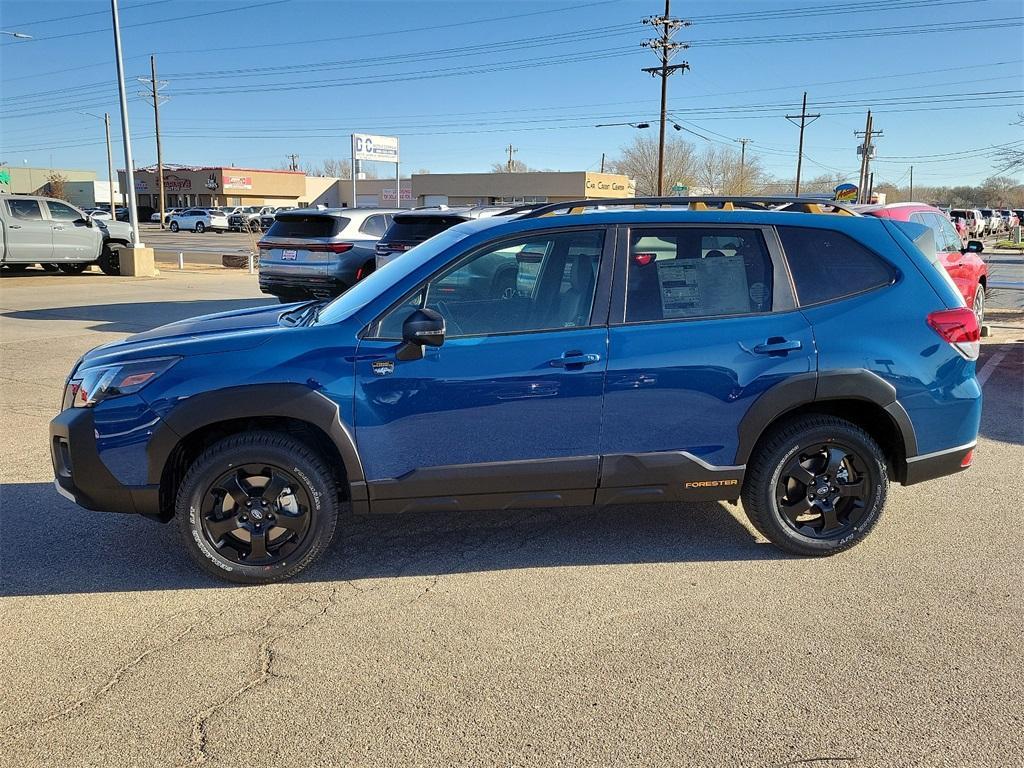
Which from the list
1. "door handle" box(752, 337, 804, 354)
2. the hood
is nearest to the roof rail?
"door handle" box(752, 337, 804, 354)

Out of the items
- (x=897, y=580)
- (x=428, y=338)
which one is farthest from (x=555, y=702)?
(x=897, y=580)

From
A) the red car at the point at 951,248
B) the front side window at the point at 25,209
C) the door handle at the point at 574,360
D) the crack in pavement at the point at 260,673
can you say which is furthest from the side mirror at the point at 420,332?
the front side window at the point at 25,209

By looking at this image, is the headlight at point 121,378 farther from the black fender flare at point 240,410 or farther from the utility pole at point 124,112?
the utility pole at point 124,112

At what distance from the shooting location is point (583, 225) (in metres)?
4.11

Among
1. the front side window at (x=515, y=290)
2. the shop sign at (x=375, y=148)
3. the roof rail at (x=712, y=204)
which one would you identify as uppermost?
the shop sign at (x=375, y=148)

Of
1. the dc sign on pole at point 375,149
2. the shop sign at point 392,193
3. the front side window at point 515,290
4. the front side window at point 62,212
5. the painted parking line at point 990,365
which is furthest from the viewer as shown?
the shop sign at point 392,193

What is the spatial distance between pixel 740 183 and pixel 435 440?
80.3 metres

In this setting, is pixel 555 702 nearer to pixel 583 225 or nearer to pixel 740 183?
pixel 583 225

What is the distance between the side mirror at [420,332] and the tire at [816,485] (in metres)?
1.79

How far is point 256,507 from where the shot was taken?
3.87m

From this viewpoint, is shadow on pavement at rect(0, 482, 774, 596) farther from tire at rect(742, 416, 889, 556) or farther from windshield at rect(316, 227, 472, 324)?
windshield at rect(316, 227, 472, 324)

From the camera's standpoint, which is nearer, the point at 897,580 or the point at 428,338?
the point at 428,338

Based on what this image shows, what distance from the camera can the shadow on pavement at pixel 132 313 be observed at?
40.5 feet

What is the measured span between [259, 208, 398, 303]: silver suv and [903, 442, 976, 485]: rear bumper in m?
9.00
